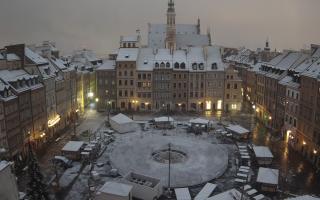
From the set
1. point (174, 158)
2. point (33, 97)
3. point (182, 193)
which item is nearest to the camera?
point (182, 193)

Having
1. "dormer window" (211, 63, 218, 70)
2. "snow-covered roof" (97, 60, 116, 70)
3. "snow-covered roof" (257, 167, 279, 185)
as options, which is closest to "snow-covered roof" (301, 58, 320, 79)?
"snow-covered roof" (257, 167, 279, 185)

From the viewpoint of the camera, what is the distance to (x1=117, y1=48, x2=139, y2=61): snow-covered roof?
328ft

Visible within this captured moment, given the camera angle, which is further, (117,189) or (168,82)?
(168,82)

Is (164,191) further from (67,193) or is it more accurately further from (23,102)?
(23,102)

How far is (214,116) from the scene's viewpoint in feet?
310

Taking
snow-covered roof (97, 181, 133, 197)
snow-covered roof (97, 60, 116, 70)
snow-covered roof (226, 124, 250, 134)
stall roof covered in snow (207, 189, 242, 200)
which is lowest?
stall roof covered in snow (207, 189, 242, 200)

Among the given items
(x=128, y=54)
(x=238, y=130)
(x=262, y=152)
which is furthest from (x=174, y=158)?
(x=128, y=54)

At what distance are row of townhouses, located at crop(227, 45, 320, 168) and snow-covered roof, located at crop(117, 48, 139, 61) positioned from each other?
37365mm

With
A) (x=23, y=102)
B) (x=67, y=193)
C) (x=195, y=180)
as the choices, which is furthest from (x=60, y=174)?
(x=195, y=180)

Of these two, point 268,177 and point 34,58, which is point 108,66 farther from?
point 268,177

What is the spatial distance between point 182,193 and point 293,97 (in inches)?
1485

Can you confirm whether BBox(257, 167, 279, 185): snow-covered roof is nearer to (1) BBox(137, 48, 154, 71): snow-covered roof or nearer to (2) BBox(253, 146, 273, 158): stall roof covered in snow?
(2) BBox(253, 146, 273, 158): stall roof covered in snow

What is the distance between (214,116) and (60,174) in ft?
170

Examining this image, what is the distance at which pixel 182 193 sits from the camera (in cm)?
4747
